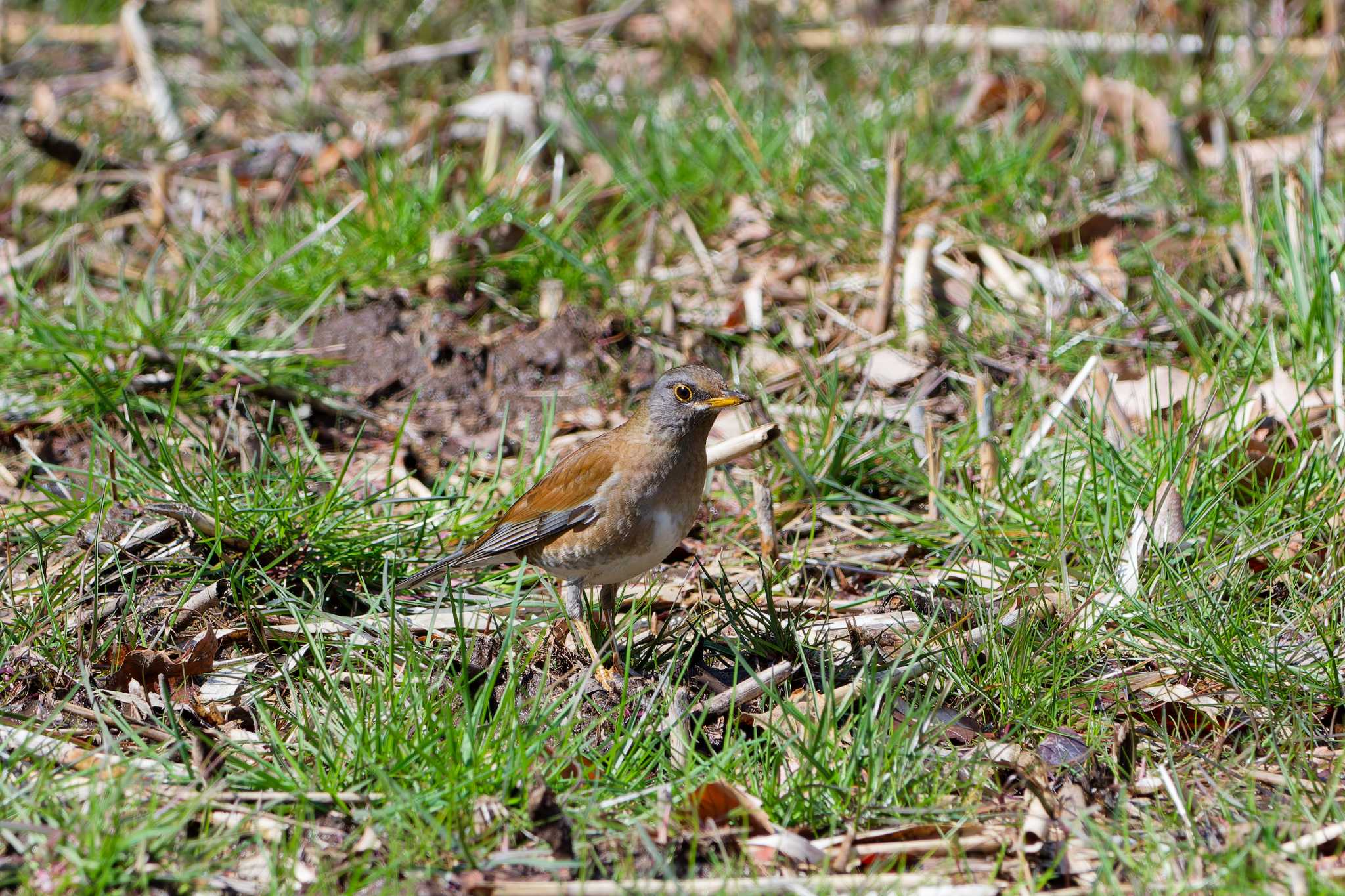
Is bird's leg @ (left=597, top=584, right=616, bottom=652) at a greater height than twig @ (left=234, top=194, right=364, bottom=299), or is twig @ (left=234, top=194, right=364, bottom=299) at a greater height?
twig @ (left=234, top=194, right=364, bottom=299)

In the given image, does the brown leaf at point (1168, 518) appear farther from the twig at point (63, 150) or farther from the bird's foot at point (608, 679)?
the twig at point (63, 150)

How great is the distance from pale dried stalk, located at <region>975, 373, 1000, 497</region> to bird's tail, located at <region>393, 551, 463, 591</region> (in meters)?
2.08

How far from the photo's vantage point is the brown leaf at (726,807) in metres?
3.58

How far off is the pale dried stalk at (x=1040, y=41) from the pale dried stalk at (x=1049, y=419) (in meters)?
3.71

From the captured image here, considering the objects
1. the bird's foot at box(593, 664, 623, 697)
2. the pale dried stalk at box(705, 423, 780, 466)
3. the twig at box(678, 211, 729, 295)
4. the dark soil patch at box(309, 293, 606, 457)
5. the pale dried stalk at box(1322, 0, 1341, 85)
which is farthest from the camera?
the pale dried stalk at box(1322, 0, 1341, 85)

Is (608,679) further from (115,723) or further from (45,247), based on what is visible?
(45,247)

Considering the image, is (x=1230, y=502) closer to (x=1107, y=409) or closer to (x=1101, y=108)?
(x=1107, y=409)

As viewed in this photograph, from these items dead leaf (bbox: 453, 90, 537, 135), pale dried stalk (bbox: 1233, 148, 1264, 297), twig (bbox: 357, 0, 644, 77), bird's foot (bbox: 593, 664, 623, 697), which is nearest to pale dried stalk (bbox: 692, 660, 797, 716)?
bird's foot (bbox: 593, 664, 623, 697)

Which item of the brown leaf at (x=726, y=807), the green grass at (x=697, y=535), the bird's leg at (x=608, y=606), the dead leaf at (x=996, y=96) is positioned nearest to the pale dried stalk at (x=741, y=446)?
the green grass at (x=697, y=535)

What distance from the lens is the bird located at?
15.1ft

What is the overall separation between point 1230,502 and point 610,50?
6285 mm

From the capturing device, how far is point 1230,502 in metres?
4.84

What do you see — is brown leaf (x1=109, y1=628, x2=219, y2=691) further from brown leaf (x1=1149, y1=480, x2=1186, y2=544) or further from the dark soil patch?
brown leaf (x1=1149, y1=480, x2=1186, y2=544)

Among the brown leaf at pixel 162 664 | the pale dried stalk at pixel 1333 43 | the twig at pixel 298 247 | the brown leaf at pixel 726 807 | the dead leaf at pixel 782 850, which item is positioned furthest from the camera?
the pale dried stalk at pixel 1333 43
